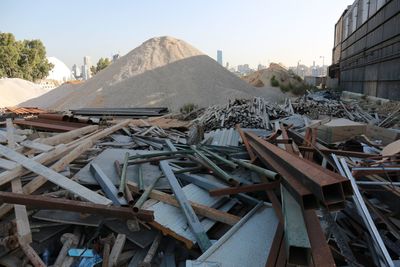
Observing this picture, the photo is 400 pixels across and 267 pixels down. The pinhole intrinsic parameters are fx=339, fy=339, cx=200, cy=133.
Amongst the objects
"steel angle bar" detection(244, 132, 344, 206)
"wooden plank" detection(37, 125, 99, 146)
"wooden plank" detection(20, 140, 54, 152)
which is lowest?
"wooden plank" detection(37, 125, 99, 146)

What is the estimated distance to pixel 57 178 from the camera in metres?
4.04

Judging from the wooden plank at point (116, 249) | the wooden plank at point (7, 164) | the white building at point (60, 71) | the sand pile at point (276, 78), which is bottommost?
the wooden plank at point (116, 249)

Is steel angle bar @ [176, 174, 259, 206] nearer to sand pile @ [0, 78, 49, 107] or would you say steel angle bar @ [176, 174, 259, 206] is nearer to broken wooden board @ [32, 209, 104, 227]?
broken wooden board @ [32, 209, 104, 227]

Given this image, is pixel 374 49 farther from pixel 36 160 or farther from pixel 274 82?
pixel 36 160

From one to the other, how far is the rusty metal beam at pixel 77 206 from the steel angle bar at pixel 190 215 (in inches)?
16.7

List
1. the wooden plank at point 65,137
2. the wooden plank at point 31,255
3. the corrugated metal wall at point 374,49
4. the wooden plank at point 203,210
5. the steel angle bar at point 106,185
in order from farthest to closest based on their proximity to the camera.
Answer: the corrugated metal wall at point 374,49 < the wooden plank at point 65,137 < the steel angle bar at point 106,185 < the wooden plank at point 203,210 < the wooden plank at point 31,255

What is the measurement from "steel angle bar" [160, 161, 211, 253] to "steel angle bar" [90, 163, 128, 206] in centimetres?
63

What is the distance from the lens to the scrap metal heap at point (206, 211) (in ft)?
9.04

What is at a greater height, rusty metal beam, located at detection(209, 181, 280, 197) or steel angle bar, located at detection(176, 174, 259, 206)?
rusty metal beam, located at detection(209, 181, 280, 197)

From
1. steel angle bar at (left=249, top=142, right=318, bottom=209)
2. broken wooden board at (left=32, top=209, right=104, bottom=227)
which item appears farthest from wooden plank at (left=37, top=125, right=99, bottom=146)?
steel angle bar at (left=249, top=142, right=318, bottom=209)

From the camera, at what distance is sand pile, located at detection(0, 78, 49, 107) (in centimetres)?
2634

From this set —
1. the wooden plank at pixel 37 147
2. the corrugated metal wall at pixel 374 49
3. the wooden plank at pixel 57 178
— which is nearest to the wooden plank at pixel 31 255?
the wooden plank at pixel 57 178

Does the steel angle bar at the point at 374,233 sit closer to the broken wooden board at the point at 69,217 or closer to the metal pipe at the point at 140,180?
the metal pipe at the point at 140,180

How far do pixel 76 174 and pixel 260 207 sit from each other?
2.68 m
